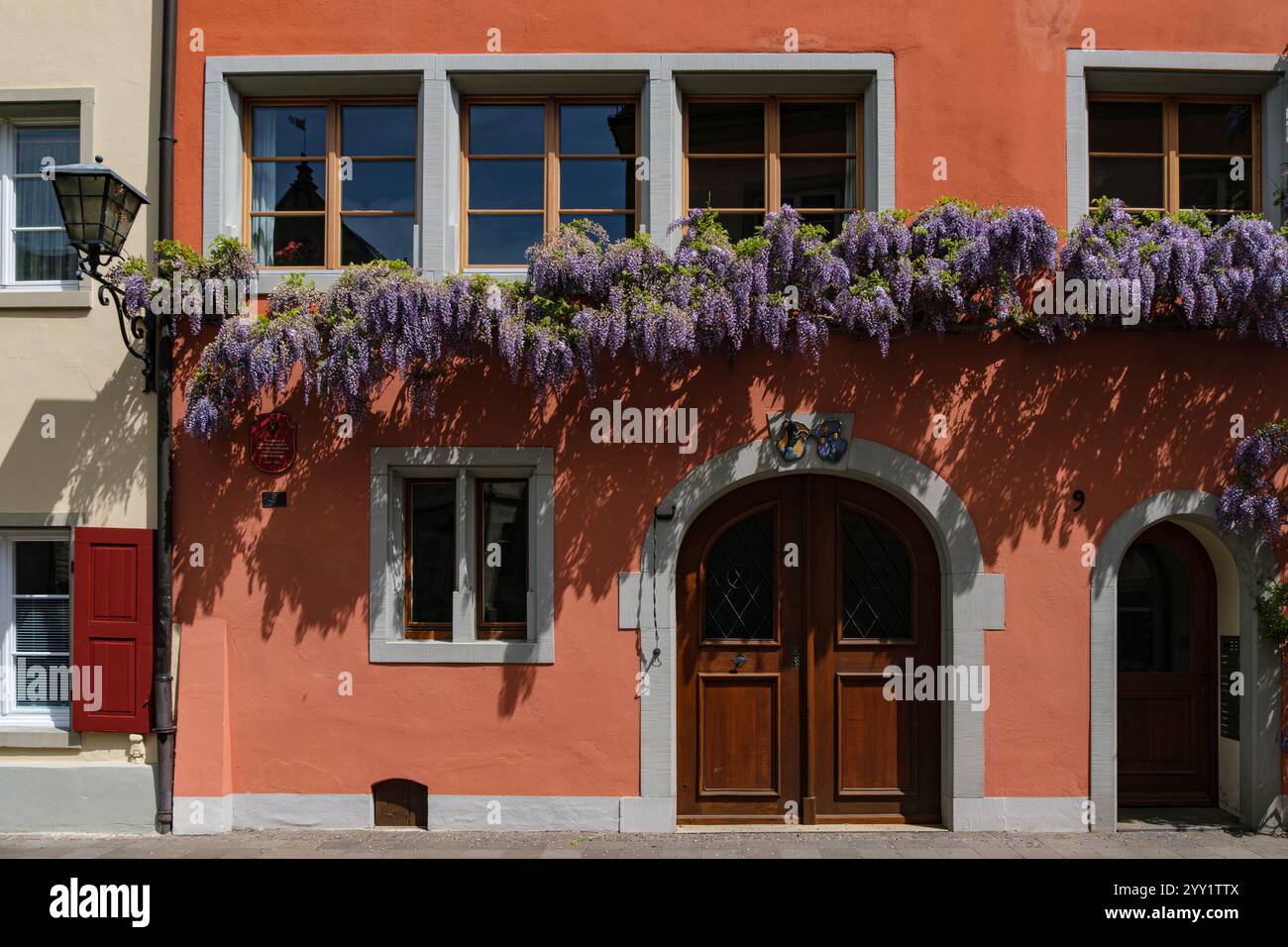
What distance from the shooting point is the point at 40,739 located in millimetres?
7746

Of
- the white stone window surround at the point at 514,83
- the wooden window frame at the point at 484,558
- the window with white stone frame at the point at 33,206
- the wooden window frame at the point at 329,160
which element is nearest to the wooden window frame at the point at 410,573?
the wooden window frame at the point at 484,558

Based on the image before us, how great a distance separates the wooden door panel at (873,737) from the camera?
25.8 feet

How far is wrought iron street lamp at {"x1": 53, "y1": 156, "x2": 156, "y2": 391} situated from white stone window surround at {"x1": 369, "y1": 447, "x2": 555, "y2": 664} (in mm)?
2129

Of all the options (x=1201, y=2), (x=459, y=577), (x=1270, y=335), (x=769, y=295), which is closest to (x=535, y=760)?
(x=459, y=577)

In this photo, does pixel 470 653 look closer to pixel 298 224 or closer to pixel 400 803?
pixel 400 803

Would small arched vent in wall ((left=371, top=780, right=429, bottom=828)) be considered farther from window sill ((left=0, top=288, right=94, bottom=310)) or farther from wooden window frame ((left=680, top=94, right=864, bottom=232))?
wooden window frame ((left=680, top=94, right=864, bottom=232))

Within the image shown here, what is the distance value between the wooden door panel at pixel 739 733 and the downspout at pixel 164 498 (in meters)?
4.09

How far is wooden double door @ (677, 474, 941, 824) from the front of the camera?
25.8 ft

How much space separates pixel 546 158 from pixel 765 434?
2.85 meters

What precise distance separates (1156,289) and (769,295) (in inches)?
112

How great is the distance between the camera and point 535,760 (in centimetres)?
767

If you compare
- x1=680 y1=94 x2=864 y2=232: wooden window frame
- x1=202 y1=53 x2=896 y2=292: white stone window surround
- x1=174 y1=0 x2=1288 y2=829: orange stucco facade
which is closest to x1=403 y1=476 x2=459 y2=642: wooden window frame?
x1=174 y1=0 x2=1288 y2=829: orange stucco facade

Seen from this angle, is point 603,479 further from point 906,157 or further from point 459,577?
point 906,157

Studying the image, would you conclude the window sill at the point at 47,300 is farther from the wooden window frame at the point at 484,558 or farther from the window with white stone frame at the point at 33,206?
the wooden window frame at the point at 484,558
